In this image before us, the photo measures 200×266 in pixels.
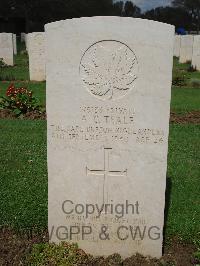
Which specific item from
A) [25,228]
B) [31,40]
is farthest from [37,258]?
[31,40]

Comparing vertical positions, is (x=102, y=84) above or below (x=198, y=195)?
above

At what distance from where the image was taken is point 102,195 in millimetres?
3469

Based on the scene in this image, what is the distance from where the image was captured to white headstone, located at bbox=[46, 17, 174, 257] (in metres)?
3.10

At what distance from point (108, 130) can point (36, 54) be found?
37.9 feet

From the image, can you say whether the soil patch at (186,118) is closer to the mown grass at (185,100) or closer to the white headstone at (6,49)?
the mown grass at (185,100)

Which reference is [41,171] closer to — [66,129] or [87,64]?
[66,129]

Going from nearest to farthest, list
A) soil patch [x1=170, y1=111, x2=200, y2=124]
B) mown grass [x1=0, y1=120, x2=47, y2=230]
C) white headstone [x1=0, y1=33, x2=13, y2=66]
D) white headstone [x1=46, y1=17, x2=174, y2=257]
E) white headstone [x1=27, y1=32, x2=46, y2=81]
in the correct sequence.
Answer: white headstone [x1=46, y1=17, x2=174, y2=257] → mown grass [x1=0, y1=120, x2=47, y2=230] → soil patch [x1=170, y1=111, x2=200, y2=124] → white headstone [x1=27, y1=32, x2=46, y2=81] → white headstone [x1=0, y1=33, x2=13, y2=66]

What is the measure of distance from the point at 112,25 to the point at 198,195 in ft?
8.59

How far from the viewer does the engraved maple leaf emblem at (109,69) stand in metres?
3.11

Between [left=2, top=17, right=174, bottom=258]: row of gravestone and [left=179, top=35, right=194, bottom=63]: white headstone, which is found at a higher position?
[left=179, top=35, right=194, bottom=63]: white headstone

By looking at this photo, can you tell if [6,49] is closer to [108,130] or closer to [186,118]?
[186,118]

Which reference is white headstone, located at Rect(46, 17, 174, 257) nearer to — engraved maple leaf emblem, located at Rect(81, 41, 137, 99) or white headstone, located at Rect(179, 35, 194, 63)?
engraved maple leaf emblem, located at Rect(81, 41, 137, 99)

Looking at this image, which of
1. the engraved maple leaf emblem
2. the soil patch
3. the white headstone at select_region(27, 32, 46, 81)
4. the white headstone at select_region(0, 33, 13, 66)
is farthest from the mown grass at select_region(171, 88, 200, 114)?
the white headstone at select_region(0, 33, 13, 66)

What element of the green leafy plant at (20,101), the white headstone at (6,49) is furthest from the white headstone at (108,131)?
the white headstone at (6,49)
